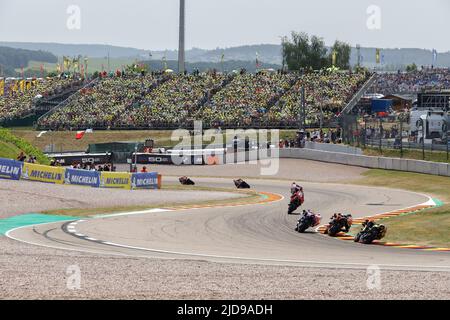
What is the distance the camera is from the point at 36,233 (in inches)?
965

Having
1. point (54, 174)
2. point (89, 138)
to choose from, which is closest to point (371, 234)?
point (54, 174)

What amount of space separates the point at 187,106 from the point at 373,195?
142 feet

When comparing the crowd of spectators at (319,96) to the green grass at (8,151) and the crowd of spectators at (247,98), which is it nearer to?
the crowd of spectators at (247,98)

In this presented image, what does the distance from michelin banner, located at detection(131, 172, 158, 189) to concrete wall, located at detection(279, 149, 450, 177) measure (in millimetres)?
14282

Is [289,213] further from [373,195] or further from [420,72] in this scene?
[420,72]

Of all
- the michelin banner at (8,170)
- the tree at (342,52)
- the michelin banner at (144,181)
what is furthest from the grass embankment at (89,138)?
the tree at (342,52)

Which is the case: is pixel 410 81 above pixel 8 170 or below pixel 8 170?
above

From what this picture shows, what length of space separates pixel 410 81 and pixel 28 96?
41.9 meters

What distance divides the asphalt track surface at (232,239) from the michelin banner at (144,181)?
9975 mm

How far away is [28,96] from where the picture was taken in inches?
3750

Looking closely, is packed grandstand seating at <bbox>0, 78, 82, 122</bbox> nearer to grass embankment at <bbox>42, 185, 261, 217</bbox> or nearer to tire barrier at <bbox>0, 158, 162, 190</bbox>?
grass embankment at <bbox>42, 185, 261, 217</bbox>

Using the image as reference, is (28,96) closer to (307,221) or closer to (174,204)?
(174,204)

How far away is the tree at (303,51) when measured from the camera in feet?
384
